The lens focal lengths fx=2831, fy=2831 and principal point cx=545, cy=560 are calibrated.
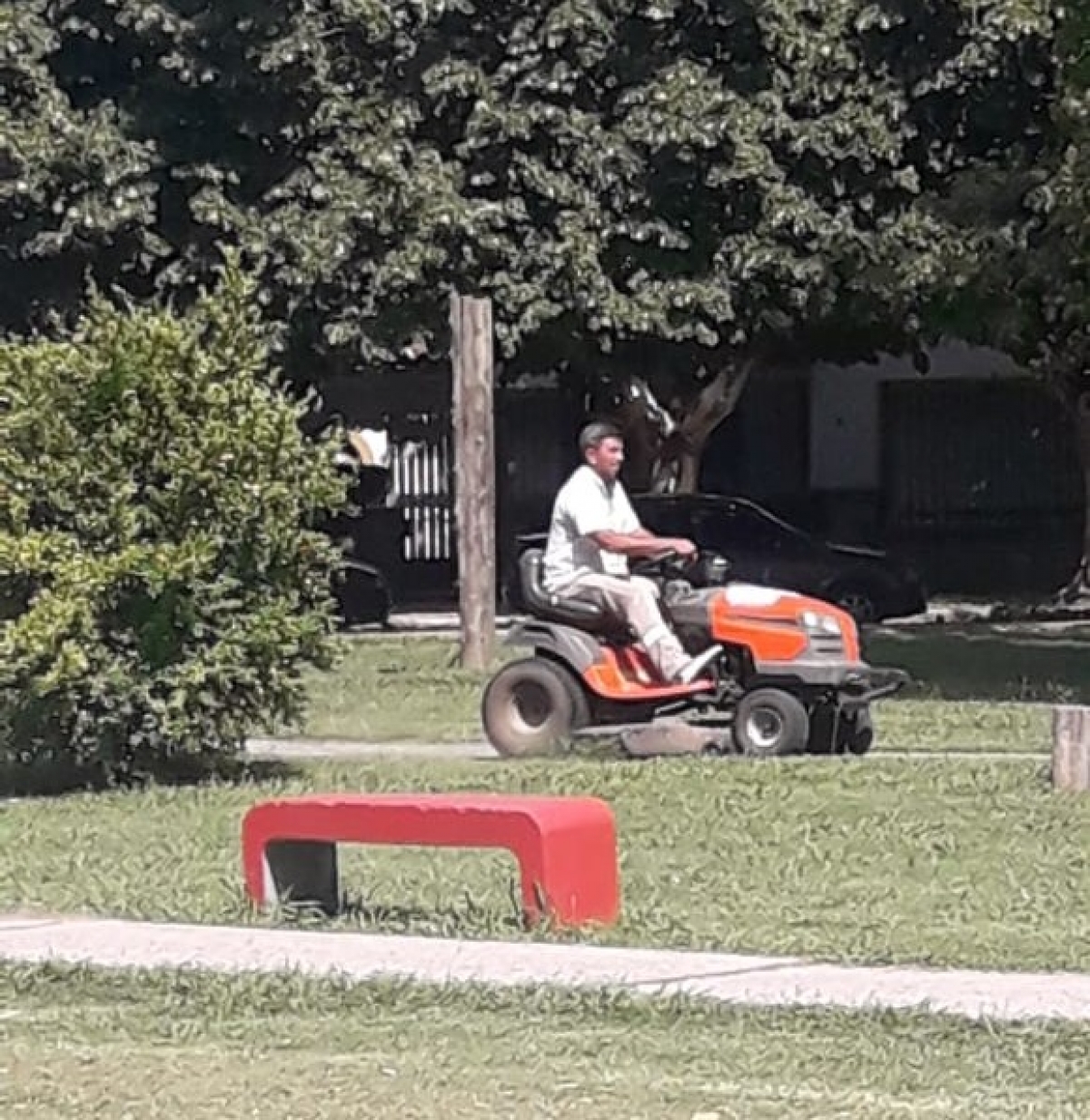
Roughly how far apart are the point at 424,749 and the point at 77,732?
11.0 ft

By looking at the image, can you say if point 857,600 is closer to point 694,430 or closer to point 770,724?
point 694,430

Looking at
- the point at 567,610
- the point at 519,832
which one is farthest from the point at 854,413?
the point at 519,832

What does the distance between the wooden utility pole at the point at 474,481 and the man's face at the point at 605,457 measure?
22.6 ft

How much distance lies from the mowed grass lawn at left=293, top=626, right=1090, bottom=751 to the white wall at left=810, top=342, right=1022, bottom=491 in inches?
412

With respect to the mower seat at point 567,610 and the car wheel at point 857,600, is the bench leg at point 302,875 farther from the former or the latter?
the car wheel at point 857,600

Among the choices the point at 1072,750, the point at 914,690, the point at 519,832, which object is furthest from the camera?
the point at 914,690

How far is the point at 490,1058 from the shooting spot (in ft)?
28.1

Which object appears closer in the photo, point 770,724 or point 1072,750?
point 1072,750

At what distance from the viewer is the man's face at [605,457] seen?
55.2ft

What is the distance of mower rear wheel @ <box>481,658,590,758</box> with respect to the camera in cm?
1698

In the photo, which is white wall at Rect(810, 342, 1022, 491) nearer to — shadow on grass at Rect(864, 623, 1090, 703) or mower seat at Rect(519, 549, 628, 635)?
shadow on grass at Rect(864, 623, 1090, 703)

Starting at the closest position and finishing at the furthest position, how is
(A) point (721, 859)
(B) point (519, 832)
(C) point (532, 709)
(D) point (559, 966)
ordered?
(D) point (559, 966), (B) point (519, 832), (A) point (721, 859), (C) point (532, 709)

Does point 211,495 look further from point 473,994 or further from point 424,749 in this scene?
point 473,994

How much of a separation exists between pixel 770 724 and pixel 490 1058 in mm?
8225
